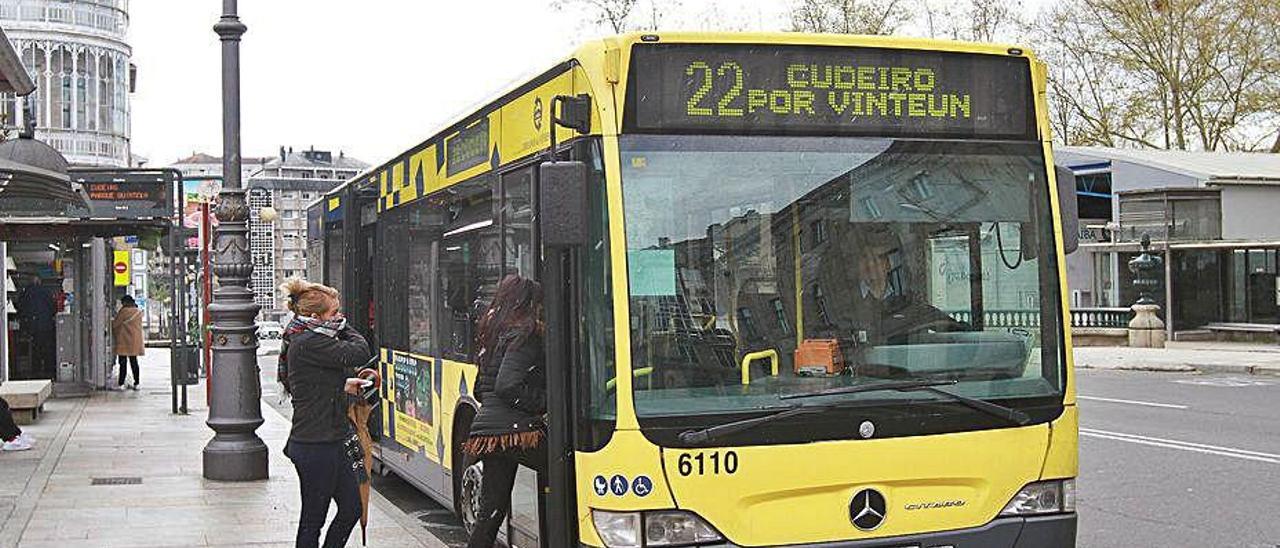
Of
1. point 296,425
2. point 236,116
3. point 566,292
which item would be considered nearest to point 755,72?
point 566,292

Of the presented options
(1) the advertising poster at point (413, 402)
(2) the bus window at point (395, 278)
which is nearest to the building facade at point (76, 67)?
(2) the bus window at point (395, 278)

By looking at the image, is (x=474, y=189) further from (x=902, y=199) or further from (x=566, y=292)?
(x=902, y=199)

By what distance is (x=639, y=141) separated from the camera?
6273mm

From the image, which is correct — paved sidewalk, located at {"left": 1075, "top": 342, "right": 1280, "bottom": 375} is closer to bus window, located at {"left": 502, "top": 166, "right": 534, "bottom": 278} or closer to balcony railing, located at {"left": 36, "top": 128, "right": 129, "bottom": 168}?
bus window, located at {"left": 502, "top": 166, "right": 534, "bottom": 278}

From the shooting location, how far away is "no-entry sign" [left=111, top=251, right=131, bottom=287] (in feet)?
113

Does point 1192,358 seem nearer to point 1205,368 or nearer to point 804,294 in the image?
point 1205,368

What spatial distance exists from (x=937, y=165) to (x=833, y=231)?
0.59 m

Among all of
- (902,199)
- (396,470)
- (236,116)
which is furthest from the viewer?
(236,116)

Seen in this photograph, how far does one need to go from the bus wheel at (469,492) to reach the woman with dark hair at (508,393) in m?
0.88

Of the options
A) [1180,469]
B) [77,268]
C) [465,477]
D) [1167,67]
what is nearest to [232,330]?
[465,477]

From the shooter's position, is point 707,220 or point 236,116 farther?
point 236,116

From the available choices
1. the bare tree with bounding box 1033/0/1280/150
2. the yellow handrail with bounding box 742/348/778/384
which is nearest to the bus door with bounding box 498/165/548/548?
the yellow handrail with bounding box 742/348/778/384

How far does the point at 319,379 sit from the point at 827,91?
3.31m

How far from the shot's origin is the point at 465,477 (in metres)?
8.83
